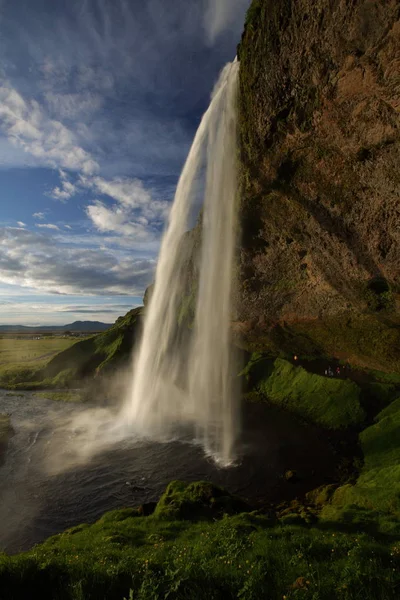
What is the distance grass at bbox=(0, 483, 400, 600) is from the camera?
24.6ft

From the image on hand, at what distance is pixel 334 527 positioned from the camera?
14367 mm

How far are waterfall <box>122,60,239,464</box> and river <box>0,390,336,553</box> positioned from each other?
3.44 m

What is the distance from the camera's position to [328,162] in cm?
2895

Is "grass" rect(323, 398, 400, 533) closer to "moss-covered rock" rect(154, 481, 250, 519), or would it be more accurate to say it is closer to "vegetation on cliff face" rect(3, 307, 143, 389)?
"moss-covered rock" rect(154, 481, 250, 519)

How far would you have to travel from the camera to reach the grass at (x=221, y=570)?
7.50 m

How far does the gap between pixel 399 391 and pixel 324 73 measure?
34926 mm

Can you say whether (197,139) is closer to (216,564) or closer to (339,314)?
(339,314)

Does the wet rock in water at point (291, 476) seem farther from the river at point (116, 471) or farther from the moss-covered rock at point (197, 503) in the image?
the moss-covered rock at point (197, 503)

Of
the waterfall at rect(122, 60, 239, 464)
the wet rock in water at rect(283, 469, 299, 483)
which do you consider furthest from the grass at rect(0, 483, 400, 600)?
the waterfall at rect(122, 60, 239, 464)

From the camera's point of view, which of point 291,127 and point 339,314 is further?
point 339,314

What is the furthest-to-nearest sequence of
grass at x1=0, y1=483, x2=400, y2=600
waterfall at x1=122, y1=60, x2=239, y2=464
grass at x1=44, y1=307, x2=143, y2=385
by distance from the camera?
grass at x1=44, y1=307, x2=143, y2=385
waterfall at x1=122, y1=60, x2=239, y2=464
grass at x1=0, y1=483, x2=400, y2=600

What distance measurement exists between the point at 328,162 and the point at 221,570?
1219 inches

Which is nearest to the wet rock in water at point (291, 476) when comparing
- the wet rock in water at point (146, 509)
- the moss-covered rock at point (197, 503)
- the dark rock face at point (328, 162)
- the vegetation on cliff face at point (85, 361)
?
the moss-covered rock at point (197, 503)

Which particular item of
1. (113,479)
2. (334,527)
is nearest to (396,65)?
(334,527)
